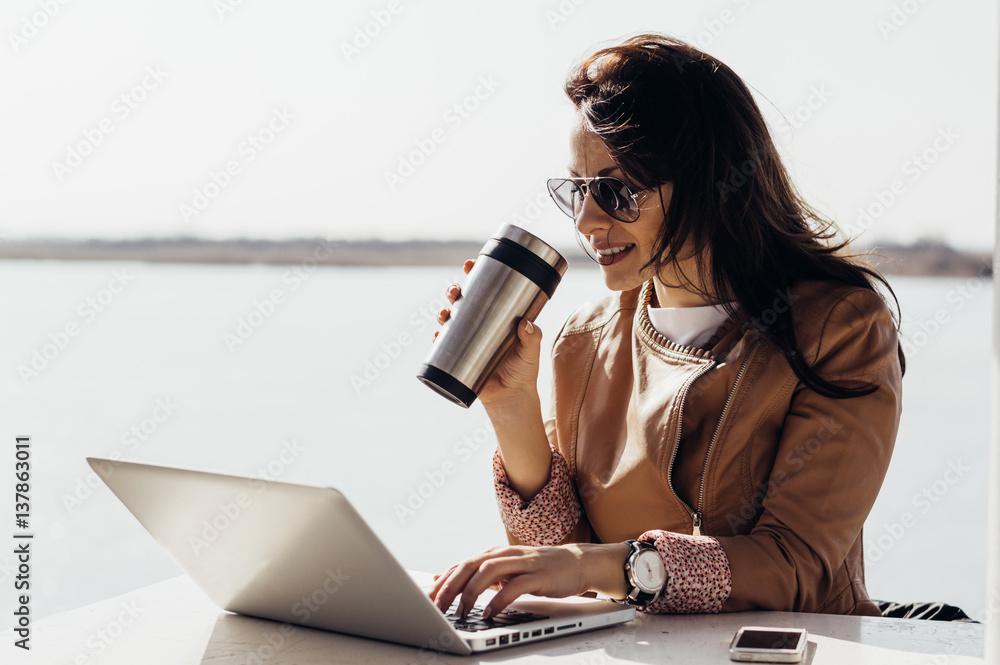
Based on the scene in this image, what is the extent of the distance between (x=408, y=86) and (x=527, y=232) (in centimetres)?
946

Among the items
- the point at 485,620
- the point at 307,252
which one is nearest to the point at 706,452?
the point at 485,620

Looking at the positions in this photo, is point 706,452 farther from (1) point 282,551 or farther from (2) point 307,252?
(2) point 307,252

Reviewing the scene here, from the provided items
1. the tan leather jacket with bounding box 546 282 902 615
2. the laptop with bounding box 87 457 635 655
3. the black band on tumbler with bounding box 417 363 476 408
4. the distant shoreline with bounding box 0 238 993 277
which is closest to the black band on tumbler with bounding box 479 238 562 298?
the black band on tumbler with bounding box 417 363 476 408

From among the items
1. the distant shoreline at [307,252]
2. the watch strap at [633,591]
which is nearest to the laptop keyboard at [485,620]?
the watch strap at [633,591]

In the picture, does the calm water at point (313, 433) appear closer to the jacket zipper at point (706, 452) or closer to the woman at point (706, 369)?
the woman at point (706, 369)

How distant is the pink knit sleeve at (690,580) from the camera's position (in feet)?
3.57

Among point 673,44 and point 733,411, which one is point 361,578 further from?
point 673,44

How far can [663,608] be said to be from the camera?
1.09m

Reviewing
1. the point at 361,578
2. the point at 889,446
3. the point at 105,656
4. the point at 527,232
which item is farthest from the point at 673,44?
the point at 105,656

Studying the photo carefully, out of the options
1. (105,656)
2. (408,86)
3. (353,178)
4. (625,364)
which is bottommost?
(105,656)

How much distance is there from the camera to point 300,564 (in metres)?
0.91

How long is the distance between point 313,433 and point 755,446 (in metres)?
3.88

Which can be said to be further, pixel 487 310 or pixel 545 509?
pixel 545 509

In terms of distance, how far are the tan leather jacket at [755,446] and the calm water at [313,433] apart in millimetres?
253
